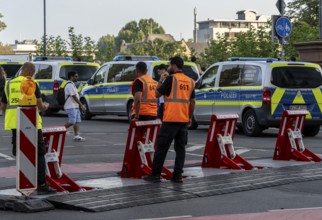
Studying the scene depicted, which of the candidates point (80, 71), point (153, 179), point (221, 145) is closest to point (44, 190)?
point (153, 179)

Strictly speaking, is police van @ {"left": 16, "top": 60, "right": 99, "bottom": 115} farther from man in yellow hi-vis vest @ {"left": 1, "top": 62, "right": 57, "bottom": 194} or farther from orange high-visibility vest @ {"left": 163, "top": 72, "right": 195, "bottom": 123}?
man in yellow hi-vis vest @ {"left": 1, "top": 62, "right": 57, "bottom": 194}

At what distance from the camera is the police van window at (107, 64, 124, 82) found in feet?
92.8

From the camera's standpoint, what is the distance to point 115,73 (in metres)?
28.5

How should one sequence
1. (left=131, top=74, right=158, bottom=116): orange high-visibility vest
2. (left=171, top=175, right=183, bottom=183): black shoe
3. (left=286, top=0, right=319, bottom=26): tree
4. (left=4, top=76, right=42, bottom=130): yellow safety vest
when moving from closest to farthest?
(left=4, top=76, right=42, bottom=130): yellow safety vest, (left=171, top=175, right=183, bottom=183): black shoe, (left=131, top=74, right=158, bottom=116): orange high-visibility vest, (left=286, top=0, right=319, bottom=26): tree

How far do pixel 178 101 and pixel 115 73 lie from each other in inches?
617

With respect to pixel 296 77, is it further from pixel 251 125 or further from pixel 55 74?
pixel 55 74

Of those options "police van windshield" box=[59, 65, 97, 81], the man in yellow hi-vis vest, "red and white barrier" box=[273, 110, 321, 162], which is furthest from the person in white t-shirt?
"police van windshield" box=[59, 65, 97, 81]

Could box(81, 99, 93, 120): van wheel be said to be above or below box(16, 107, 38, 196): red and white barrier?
below

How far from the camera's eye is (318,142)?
68.4 feet

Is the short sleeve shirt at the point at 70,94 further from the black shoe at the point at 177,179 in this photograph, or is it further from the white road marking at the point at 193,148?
the black shoe at the point at 177,179

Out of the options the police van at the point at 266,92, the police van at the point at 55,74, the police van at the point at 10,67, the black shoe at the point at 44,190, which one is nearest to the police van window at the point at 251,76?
the police van at the point at 266,92

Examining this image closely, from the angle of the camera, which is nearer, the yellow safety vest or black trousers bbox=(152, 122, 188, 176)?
the yellow safety vest

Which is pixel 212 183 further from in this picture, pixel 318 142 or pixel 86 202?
pixel 318 142

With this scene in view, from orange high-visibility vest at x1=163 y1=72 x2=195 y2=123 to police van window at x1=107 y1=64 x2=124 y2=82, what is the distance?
15336mm
